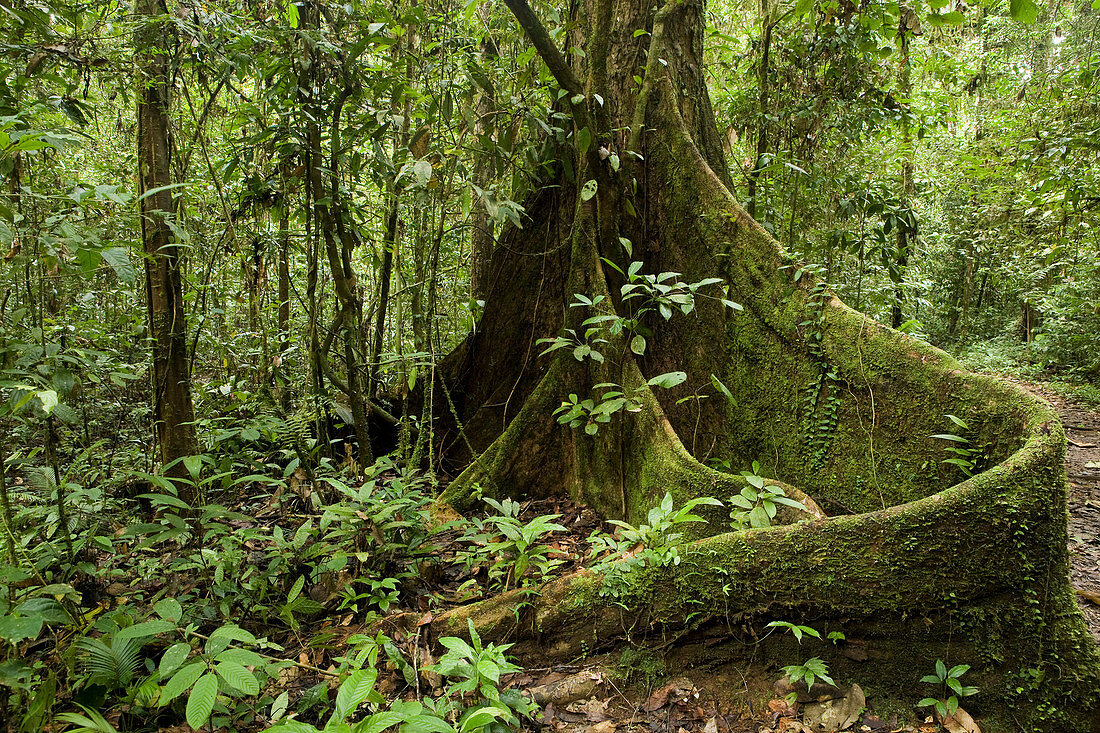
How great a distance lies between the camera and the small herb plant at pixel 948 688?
1.95 metres

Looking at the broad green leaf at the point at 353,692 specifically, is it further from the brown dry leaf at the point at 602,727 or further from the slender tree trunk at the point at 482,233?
the slender tree trunk at the point at 482,233

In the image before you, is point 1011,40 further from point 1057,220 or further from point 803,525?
point 803,525

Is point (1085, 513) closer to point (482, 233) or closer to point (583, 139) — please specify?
point (583, 139)

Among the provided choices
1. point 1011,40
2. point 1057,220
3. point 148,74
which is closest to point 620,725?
point 148,74

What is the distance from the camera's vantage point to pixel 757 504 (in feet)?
8.04

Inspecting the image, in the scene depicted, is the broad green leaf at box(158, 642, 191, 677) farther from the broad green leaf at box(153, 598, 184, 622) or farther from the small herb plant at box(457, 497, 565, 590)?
the small herb plant at box(457, 497, 565, 590)

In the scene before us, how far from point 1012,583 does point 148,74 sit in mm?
4524

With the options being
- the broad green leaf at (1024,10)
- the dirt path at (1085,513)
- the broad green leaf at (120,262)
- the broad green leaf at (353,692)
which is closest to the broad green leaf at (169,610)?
the broad green leaf at (353,692)

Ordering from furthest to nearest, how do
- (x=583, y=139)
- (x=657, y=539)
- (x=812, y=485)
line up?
1. (x=583, y=139)
2. (x=812, y=485)
3. (x=657, y=539)

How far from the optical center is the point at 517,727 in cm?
200

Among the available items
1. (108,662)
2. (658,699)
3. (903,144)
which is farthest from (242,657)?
(903,144)

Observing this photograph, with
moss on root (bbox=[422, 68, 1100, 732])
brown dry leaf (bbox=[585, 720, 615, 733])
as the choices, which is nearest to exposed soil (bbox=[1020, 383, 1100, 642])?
moss on root (bbox=[422, 68, 1100, 732])

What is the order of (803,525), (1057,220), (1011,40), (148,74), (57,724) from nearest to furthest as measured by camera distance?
(57,724) < (803,525) < (148,74) < (1057,220) < (1011,40)

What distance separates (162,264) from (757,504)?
3.33 metres
